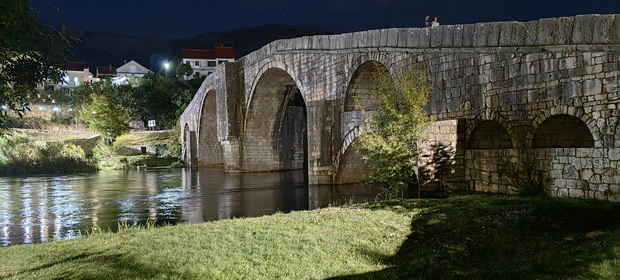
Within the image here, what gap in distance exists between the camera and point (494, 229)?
7.48m

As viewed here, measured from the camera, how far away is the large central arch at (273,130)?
96.7 ft

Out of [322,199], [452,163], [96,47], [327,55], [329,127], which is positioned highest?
[96,47]

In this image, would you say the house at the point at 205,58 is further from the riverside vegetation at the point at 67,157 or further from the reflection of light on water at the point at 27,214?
the reflection of light on water at the point at 27,214

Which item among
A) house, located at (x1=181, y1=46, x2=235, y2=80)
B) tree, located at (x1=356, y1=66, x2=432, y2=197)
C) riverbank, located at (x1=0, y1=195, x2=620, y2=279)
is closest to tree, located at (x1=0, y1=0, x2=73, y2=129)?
riverbank, located at (x1=0, y1=195, x2=620, y2=279)

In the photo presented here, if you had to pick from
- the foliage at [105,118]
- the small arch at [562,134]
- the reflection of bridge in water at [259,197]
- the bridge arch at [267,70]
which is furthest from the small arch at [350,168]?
the foliage at [105,118]

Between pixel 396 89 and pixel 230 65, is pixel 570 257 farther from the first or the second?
pixel 230 65

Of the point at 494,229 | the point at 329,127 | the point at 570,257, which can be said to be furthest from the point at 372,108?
the point at 570,257

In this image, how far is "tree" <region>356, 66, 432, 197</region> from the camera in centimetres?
1225

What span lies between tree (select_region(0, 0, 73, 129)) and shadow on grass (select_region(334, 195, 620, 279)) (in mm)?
4544

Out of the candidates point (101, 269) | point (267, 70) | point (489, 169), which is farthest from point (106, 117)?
point (101, 269)

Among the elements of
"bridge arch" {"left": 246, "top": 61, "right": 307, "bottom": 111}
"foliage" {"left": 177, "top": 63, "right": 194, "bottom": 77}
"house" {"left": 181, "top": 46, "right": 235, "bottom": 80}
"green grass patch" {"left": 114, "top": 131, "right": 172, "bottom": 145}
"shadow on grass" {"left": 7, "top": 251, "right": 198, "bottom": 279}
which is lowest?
"shadow on grass" {"left": 7, "top": 251, "right": 198, "bottom": 279}

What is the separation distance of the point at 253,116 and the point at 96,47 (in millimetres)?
119733

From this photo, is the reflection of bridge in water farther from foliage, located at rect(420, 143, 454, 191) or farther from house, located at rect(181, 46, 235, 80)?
house, located at rect(181, 46, 235, 80)

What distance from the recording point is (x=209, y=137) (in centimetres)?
4072
